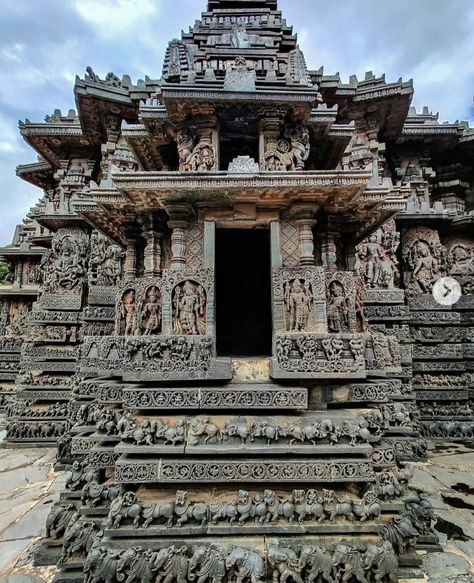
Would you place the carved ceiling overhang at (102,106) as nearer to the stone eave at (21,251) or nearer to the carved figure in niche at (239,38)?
the carved figure in niche at (239,38)

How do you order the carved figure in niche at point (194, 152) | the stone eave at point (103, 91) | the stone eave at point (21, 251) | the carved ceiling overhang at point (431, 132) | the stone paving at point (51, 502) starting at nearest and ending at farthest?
the stone paving at point (51, 502)
the carved figure in niche at point (194, 152)
the stone eave at point (103, 91)
the carved ceiling overhang at point (431, 132)
the stone eave at point (21, 251)

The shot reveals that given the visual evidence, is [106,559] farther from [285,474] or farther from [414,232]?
[414,232]

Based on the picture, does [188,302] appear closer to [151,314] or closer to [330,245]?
[151,314]

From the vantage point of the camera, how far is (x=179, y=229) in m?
4.95

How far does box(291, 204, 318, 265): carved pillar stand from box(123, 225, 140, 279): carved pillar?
2.77 metres

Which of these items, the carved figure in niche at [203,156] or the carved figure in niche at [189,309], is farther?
the carved figure in niche at [203,156]

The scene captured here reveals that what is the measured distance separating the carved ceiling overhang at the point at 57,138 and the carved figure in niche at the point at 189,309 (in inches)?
352

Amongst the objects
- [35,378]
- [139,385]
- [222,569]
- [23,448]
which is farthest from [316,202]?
[23,448]

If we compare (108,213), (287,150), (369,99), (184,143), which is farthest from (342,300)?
(369,99)

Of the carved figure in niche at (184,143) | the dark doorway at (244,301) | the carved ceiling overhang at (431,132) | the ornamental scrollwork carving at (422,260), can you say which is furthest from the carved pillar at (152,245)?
the carved ceiling overhang at (431,132)

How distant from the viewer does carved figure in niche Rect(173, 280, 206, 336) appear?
4.54 metres

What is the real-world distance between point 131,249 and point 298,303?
313 cm

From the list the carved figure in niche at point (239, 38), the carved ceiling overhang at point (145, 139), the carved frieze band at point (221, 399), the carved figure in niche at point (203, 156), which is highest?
the carved figure in niche at point (239, 38)

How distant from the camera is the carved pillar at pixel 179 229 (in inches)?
191
